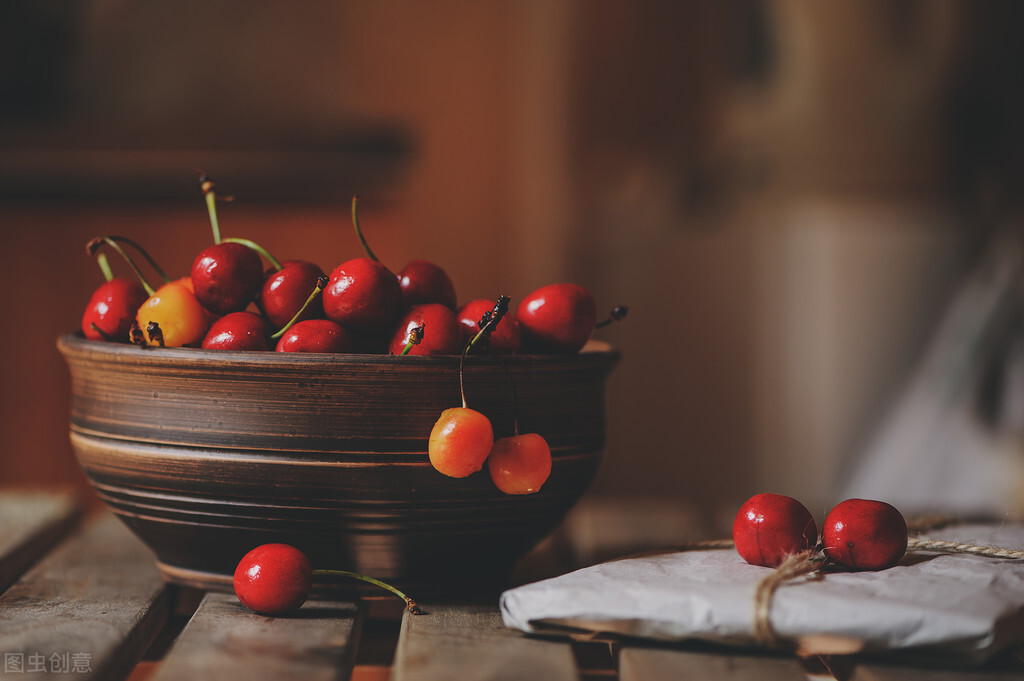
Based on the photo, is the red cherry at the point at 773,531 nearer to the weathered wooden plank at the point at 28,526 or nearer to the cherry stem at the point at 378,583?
the cherry stem at the point at 378,583

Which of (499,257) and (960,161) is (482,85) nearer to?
(499,257)

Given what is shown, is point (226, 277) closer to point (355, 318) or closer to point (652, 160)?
point (355, 318)

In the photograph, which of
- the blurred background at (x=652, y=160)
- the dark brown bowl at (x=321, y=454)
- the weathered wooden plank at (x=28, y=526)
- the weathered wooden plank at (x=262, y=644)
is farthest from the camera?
the blurred background at (x=652, y=160)

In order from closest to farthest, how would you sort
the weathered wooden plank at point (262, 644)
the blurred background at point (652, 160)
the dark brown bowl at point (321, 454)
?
the weathered wooden plank at point (262, 644), the dark brown bowl at point (321, 454), the blurred background at point (652, 160)

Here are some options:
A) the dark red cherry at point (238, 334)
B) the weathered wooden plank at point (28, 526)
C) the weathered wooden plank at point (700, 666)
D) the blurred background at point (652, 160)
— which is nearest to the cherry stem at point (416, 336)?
the dark red cherry at point (238, 334)

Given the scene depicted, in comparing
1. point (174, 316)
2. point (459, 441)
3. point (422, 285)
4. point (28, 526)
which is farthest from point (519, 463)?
point (28, 526)

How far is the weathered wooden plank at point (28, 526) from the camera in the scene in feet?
2.47

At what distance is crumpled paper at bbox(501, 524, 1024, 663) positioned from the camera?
51 cm

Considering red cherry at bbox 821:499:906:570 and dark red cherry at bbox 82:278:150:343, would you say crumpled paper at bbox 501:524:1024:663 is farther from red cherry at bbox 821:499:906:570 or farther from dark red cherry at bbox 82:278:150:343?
dark red cherry at bbox 82:278:150:343

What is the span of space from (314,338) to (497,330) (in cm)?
12

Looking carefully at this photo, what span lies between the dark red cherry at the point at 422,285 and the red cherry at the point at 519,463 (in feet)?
0.42

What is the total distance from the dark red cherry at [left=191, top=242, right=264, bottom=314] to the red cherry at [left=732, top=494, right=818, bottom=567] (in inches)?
14.6

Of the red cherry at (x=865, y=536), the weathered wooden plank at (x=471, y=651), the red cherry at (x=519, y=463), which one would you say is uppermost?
the red cherry at (x=519, y=463)

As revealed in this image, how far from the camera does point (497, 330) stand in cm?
62
